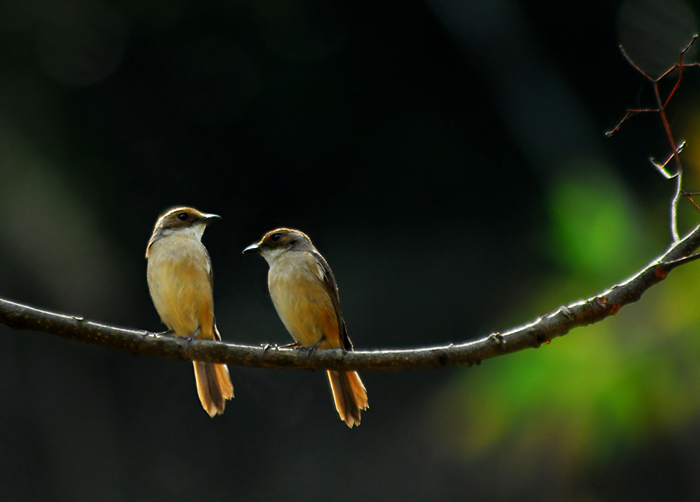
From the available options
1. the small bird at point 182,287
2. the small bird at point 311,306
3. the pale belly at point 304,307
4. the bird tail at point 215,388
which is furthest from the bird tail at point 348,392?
the small bird at point 182,287

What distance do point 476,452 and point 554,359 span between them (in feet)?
4.65

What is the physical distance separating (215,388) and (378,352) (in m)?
1.41

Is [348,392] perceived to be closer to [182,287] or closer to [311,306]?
[311,306]

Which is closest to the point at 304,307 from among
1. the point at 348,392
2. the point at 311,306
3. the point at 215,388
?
the point at 311,306

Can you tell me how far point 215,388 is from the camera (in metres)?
3.87

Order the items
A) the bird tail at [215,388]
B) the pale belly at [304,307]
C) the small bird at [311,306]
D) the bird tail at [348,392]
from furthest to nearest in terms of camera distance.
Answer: the pale belly at [304,307] → the small bird at [311,306] → the bird tail at [348,392] → the bird tail at [215,388]

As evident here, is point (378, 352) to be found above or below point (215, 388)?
below

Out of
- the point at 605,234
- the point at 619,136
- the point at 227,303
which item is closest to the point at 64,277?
the point at 227,303

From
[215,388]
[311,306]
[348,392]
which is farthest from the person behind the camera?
[311,306]

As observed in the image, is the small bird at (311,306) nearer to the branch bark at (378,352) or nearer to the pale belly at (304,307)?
the pale belly at (304,307)

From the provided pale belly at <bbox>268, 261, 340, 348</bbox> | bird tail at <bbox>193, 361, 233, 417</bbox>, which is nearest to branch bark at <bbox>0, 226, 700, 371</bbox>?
bird tail at <bbox>193, 361, 233, 417</bbox>

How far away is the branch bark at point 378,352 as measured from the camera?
2.61 m

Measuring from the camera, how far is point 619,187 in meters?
8.68

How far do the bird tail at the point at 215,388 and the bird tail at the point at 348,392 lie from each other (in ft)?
1.94
